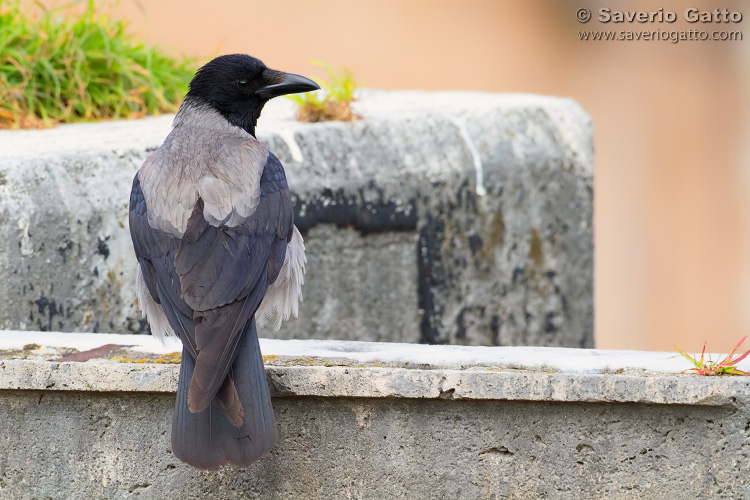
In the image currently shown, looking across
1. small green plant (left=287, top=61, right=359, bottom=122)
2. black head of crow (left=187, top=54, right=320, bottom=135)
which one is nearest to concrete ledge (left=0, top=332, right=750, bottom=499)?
black head of crow (left=187, top=54, right=320, bottom=135)

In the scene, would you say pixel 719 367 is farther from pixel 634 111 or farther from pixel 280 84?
pixel 634 111

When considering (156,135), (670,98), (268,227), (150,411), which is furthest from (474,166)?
(670,98)

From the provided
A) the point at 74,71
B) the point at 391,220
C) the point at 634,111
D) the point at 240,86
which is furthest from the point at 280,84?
the point at 634,111

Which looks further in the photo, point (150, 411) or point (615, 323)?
point (615, 323)

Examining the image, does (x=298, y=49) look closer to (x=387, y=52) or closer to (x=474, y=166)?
(x=387, y=52)

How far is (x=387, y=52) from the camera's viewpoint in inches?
347

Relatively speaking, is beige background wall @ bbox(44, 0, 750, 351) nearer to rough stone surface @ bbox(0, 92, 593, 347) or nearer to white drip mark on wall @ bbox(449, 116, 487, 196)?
rough stone surface @ bbox(0, 92, 593, 347)

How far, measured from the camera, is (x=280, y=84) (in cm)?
411

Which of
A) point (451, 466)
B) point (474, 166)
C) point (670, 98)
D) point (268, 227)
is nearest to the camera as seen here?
point (451, 466)

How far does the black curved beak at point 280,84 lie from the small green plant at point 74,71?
206cm

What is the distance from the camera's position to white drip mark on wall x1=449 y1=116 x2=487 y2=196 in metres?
6.02

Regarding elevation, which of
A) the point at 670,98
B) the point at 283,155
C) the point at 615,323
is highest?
the point at 670,98

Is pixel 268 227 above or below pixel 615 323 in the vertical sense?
above

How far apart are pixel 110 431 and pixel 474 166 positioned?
325cm
